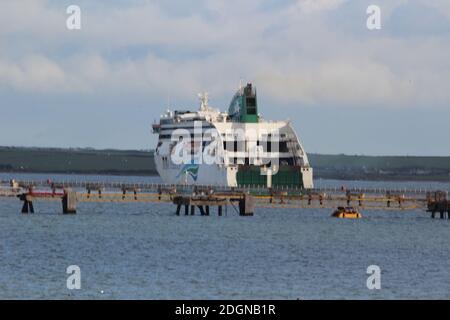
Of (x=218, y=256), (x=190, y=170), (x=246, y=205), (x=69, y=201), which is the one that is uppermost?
(x=190, y=170)

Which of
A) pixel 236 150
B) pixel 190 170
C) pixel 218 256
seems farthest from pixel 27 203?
pixel 190 170

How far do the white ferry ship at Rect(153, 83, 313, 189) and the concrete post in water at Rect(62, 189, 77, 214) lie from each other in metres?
38.6

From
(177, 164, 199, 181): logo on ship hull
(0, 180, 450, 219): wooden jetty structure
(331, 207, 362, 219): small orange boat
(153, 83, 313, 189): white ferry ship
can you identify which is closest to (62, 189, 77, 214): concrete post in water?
(0, 180, 450, 219): wooden jetty structure

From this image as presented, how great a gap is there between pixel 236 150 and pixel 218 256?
248 ft

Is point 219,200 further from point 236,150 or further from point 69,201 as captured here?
point 236,150

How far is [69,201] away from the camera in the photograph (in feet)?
338

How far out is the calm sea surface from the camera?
59.2 meters

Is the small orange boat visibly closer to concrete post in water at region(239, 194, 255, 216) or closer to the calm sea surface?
the calm sea surface

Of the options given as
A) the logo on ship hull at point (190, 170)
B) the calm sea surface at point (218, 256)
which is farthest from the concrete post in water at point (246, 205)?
the logo on ship hull at point (190, 170)

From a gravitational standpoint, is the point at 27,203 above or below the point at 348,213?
above

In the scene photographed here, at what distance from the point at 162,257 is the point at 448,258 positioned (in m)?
16.0

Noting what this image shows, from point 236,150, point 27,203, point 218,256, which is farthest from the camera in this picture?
point 236,150
